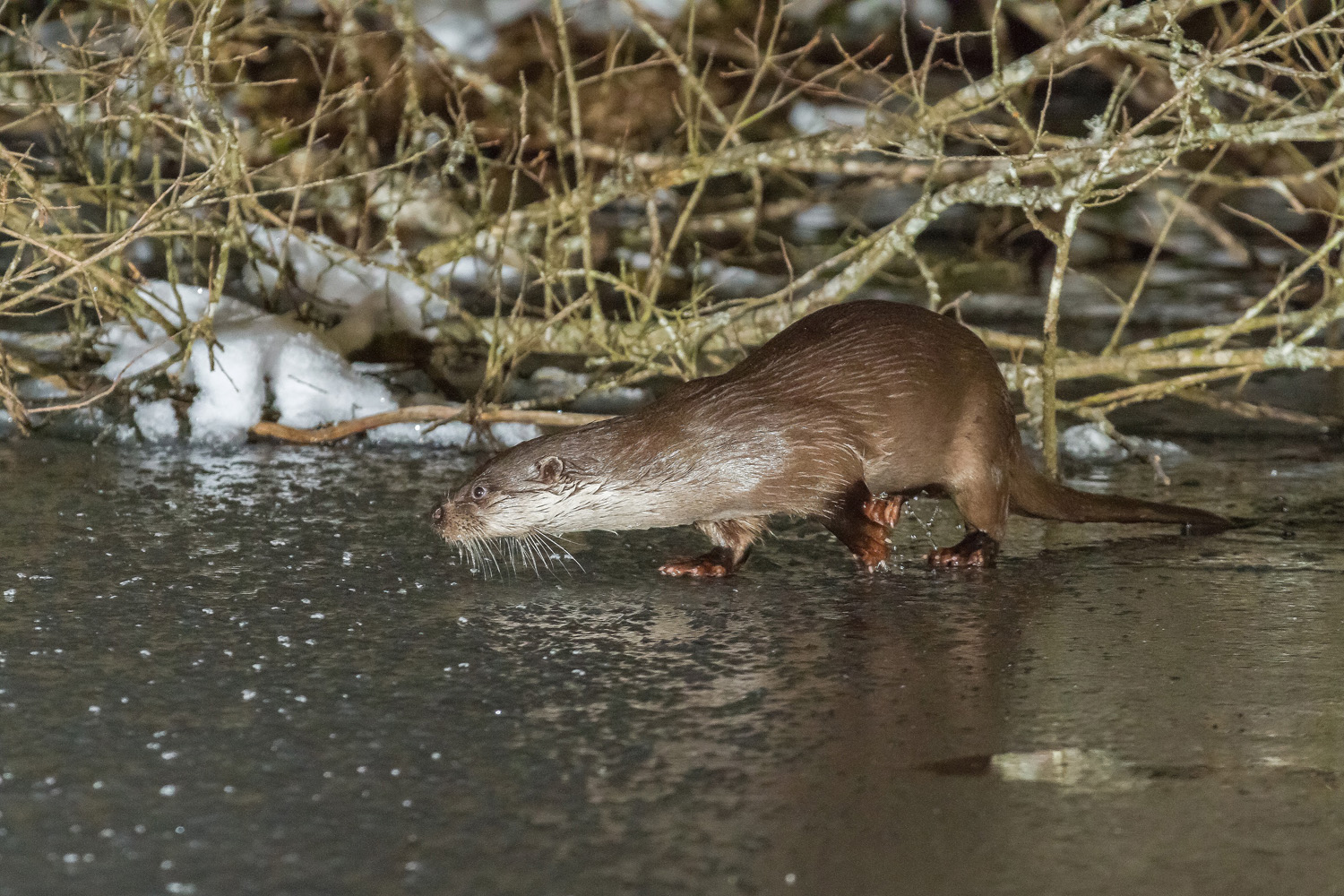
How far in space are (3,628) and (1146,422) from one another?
11.9 feet

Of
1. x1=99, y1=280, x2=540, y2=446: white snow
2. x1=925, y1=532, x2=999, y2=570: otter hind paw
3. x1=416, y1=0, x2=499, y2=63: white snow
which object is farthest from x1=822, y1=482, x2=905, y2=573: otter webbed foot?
x1=416, y1=0, x2=499, y2=63: white snow

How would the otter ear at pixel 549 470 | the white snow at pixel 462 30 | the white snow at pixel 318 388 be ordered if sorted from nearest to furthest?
1. the otter ear at pixel 549 470
2. the white snow at pixel 318 388
3. the white snow at pixel 462 30

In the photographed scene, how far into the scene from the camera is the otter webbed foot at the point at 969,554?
11.9 feet

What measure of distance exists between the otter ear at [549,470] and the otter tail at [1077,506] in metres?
1.06

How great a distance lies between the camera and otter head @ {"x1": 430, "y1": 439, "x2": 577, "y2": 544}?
349 centimetres

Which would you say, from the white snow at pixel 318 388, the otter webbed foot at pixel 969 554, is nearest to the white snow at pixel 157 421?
the white snow at pixel 318 388

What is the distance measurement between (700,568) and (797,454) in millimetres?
336

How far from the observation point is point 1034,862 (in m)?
2.01

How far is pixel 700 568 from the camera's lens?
3562 millimetres

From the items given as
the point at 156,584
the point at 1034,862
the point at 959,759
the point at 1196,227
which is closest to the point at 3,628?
the point at 156,584

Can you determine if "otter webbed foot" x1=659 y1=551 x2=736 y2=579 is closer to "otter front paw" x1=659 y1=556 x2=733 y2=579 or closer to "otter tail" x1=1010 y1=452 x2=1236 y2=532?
"otter front paw" x1=659 y1=556 x2=733 y2=579

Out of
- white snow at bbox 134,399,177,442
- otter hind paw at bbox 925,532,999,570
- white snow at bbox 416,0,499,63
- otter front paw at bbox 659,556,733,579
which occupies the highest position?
white snow at bbox 416,0,499,63

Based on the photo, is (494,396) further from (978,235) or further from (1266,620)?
(978,235)

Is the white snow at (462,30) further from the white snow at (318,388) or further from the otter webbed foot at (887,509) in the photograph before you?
the otter webbed foot at (887,509)
